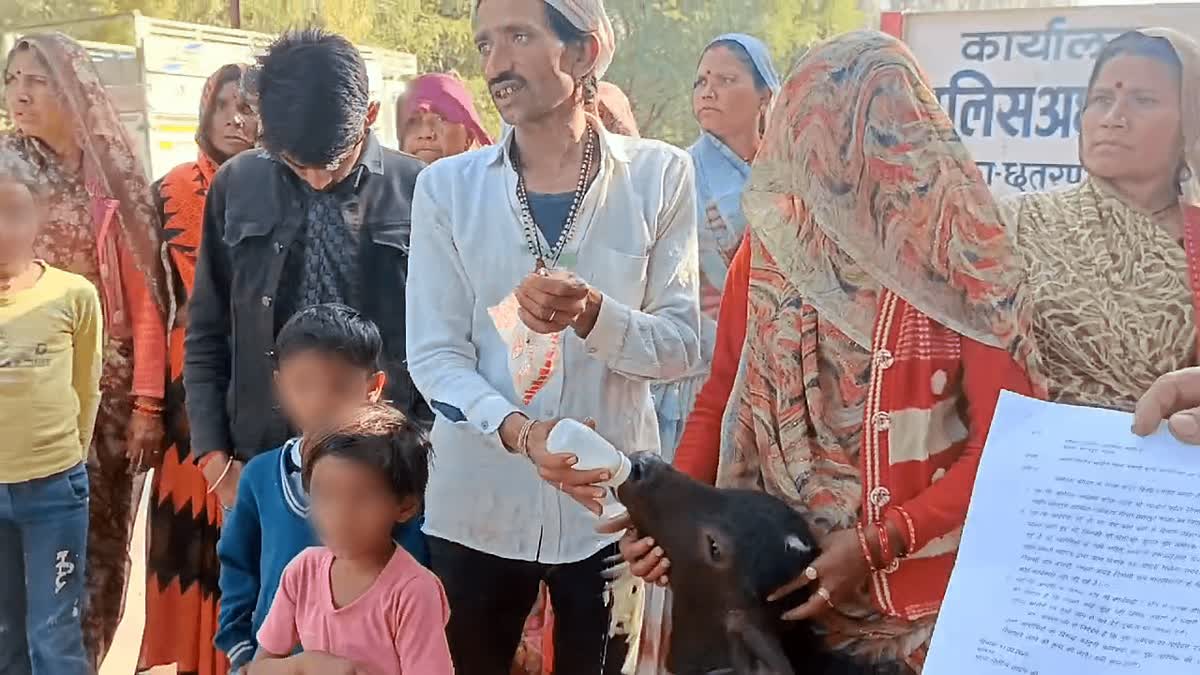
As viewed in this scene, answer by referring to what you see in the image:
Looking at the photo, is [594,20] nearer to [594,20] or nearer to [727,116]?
[594,20]

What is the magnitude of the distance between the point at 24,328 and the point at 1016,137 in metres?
2.21

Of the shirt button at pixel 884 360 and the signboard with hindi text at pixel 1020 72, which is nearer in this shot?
the shirt button at pixel 884 360

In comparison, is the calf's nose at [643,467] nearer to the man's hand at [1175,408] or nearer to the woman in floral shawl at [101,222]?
the man's hand at [1175,408]

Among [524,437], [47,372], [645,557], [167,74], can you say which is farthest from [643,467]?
[167,74]

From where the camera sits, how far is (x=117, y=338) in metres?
2.88

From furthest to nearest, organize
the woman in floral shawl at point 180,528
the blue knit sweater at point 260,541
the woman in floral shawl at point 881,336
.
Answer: the woman in floral shawl at point 180,528, the blue knit sweater at point 260,541, the woman in floral shawl at point 881,336

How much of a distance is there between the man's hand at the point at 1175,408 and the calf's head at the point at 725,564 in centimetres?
53

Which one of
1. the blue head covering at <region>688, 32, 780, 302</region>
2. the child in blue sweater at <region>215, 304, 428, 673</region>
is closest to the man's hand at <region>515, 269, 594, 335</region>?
the child in blue sweater at <region>215, 304, 428, 673</region>

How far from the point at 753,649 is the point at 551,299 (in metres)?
0.61

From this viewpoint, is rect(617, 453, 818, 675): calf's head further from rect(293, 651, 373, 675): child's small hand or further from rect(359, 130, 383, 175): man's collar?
rect(359, 130, 383, 175): man's collar

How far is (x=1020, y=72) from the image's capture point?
196 centimetres

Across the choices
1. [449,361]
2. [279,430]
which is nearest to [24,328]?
[279,430]

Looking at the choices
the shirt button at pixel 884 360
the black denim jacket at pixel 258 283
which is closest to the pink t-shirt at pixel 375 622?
the black denim jacket at pixel 258 283

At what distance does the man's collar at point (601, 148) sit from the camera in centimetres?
194
